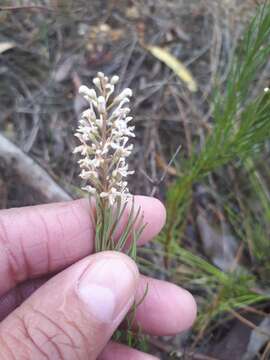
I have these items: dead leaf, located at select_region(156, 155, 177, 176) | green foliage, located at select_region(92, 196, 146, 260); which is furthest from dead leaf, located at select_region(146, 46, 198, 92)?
green foliage, located at select_region(92, 196, 146, 260)

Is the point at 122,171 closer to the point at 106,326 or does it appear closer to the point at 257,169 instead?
the point at 106,326

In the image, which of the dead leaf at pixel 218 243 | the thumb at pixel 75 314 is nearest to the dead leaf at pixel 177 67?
the dead leaf at pixel 218 243

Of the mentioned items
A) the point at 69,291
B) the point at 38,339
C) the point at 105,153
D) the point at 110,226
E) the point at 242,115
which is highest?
the point at 242,115

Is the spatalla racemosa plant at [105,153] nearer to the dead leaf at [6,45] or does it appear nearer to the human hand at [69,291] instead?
the human hand at [69,291]

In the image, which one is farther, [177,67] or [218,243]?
[177,67]

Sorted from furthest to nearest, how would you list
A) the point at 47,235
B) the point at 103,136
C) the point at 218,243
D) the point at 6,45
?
the point at 6,45
the point at 218,243
the point at 47,235
the point at 103,136

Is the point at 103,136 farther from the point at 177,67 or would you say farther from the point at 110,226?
the point at 177,67

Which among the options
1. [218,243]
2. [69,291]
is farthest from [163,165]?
[69,291]
